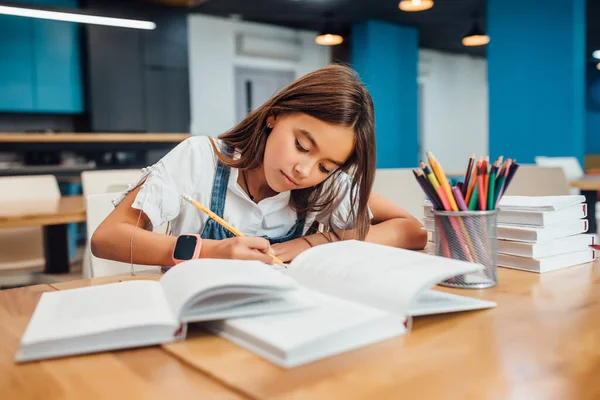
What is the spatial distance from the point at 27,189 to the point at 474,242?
97.0 inches

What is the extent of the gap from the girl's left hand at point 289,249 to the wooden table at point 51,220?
1079 millimetres

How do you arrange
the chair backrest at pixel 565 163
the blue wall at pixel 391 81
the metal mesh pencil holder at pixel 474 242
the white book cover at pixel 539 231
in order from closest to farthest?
the metal mesh pencil holder at pixel 474 242 → the white book cover at pixel 539 231 → the chair backrest at pixel 565 163 → the blue wall at pixel 391 81

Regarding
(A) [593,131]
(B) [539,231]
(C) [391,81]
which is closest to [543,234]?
(B) [539,231]

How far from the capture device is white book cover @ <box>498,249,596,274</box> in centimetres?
91

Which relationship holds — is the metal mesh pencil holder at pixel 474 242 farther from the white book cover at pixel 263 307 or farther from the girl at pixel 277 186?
the girl at pixel 277 186

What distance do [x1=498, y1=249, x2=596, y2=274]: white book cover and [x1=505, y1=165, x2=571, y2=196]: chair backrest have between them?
2.92 ft

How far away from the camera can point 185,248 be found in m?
0.93

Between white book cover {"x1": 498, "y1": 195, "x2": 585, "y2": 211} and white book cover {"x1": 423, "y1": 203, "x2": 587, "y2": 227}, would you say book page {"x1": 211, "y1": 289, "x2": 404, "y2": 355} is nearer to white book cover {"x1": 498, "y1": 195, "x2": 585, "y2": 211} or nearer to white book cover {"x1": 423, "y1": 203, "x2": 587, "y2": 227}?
white book cover {"x1": 423, "y1": 203, "x2": 587, "y2": 227}

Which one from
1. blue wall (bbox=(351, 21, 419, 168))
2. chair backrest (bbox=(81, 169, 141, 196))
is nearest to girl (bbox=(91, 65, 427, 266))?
chair backrest (bbox=(81, 169, 141, 196))

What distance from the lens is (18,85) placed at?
541cm

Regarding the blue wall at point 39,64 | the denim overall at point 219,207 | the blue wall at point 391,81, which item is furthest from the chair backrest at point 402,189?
the blue wall at point 391,81

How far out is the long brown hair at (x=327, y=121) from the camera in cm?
107

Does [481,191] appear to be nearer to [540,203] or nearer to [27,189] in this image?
[540,203]

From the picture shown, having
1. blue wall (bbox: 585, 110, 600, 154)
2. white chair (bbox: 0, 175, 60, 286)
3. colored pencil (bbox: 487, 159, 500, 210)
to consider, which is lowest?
white chair (bbox: 0, 175, 60, 286)
